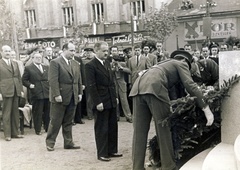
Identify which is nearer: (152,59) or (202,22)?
(152,59)

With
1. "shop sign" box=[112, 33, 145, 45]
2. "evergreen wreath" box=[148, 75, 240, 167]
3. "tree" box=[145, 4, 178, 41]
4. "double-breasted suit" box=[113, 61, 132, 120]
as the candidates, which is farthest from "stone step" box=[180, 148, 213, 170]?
"shop sign" box=[112, 33, 145, 45]

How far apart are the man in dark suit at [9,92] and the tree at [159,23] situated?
509 inches

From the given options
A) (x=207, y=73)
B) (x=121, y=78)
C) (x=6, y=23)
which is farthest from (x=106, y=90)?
(x=121, y=78)

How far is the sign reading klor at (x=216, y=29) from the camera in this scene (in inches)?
825

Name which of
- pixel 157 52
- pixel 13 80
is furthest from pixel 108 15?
pixel 13 80

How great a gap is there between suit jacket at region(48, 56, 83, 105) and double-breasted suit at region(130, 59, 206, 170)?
1.96 metres

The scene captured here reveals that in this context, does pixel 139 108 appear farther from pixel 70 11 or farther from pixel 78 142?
pixel 70 11

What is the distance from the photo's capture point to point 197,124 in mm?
4379

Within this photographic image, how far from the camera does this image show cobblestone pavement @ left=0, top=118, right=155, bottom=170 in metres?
5.39

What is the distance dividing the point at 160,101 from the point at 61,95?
7.80 feet

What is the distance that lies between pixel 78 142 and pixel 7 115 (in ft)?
5.44

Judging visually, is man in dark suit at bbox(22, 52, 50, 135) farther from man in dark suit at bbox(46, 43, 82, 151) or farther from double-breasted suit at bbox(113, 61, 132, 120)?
double-breasted suit at bbox(113, 61, 132, 120)

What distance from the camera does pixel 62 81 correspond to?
637 centimetres

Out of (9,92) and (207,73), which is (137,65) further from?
(9,92)
